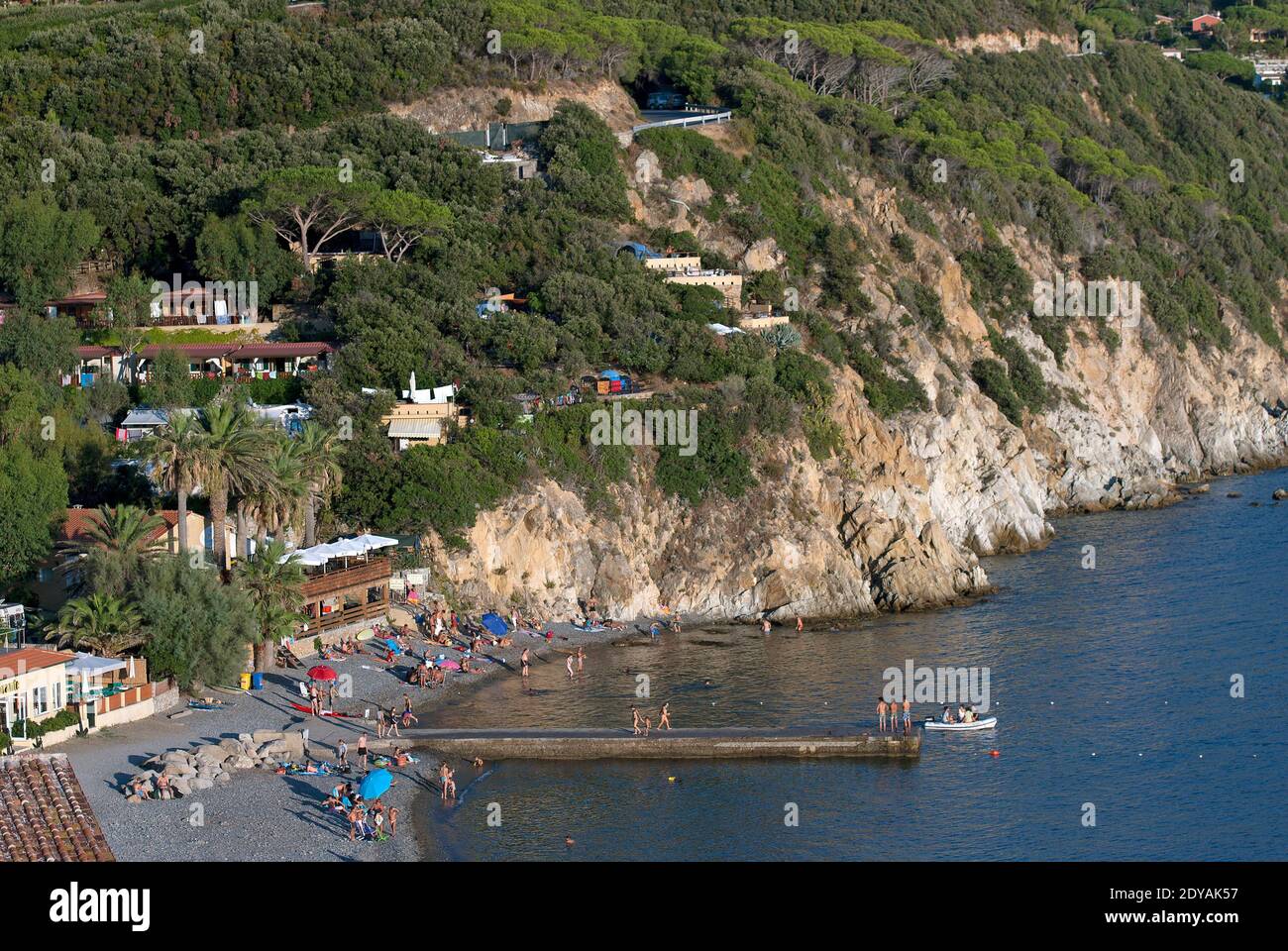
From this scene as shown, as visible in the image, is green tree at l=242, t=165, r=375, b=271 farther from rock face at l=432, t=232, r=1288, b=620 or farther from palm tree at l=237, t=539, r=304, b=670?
palm tree at l=237, t=539, r=304, b=670

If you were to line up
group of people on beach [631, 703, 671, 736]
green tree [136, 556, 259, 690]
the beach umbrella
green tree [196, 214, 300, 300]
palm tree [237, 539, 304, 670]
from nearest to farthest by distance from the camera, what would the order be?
the beach umbrella, green tree [136, 556, 259, 690], group of people on beach [631, 703, 671, 736], palm tree [237, 539, 304, 670], green tree [196, 214, 300, 300]

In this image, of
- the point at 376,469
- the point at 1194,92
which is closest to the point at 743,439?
the point at 376,469

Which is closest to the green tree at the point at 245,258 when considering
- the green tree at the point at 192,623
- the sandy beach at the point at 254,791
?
the sandy beach at the point at 254,791

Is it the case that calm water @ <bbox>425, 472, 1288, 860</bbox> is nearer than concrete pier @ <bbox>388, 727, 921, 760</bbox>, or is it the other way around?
calm water @ <bbox>425, 472, 1288, 860</bbox>

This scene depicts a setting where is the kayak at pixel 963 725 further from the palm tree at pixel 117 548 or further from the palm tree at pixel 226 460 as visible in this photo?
the palm tree at pixel 117 548

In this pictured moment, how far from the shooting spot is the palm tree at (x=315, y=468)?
5594cm

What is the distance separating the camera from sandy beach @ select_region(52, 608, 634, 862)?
39.3 meters

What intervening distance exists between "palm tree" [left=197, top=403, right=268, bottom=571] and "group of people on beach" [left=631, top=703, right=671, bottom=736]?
12400 millimetres

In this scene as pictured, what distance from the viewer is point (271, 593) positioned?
51.4 metres

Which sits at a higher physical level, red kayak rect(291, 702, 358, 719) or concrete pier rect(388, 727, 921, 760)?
red kayak rect(291, 702, 358, 719)

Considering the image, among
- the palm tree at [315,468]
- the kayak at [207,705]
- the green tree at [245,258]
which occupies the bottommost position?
the kayak at [207,705]

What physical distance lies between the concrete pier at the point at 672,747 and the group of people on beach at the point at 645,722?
54cm

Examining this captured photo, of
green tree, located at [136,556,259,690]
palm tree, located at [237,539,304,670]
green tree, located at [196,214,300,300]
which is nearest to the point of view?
green tree, located at [136,556,259,690]

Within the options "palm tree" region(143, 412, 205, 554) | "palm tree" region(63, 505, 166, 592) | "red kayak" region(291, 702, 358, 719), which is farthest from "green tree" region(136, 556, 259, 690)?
"palm tree" region(143, 412, 205, 554)
